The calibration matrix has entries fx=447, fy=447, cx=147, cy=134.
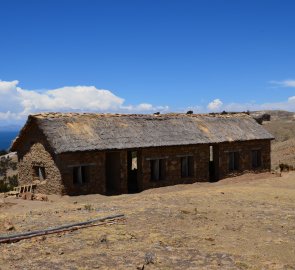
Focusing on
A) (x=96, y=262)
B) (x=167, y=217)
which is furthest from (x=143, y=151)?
(x=96, y=262)

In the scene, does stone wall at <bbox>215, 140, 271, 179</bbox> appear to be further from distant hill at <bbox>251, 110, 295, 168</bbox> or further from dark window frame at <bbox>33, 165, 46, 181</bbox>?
dark window frame at <bbox>33, 165, 46, 181</bbox>

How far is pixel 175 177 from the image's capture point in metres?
24.2

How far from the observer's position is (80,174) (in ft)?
69.6

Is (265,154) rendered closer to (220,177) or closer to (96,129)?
(220,177)

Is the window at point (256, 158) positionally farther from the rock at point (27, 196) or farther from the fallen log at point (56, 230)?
the fallen log at point (56, 230)

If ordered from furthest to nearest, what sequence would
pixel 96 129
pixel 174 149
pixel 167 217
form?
pixel 174 149 → pixel 96 129 → pixel 167 217

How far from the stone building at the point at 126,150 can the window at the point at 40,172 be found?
0.04 metres

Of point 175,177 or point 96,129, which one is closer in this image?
point 96,129

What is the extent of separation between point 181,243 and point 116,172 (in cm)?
1098

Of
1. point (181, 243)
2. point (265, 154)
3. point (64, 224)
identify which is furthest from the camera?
point (265, 154)

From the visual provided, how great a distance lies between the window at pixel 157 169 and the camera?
23703 millimetres

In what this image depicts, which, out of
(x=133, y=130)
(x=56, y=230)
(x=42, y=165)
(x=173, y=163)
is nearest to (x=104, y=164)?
(x=133, y=130)

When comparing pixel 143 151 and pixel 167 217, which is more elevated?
pixel 143 151

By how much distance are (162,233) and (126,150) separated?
377 inches
